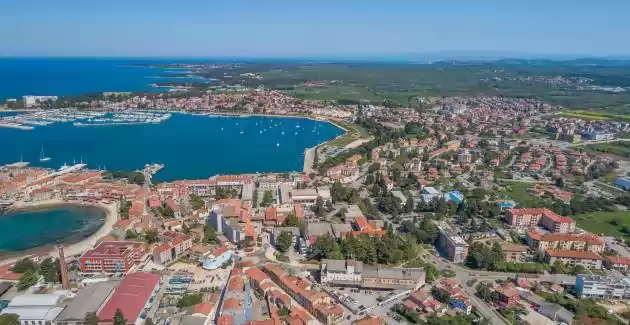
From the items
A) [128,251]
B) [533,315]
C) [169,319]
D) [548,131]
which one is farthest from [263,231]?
[548,131]

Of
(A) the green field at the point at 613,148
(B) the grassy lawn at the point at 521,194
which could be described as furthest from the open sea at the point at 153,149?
(A) the green field at the point at 613,148

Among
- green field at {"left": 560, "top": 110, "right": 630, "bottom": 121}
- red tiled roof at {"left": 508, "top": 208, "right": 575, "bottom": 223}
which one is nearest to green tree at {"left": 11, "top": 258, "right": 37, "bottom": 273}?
red tiled roof at {"left": 508, "top": 208, "right": 575, "bottom": 223}

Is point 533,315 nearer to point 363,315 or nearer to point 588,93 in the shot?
point 363,315

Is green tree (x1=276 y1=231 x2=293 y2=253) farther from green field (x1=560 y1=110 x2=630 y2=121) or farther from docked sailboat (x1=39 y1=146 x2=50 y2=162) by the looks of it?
green field (x1=560 y1=110 x2=630 y2=121)

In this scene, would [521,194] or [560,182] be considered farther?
[560,182]

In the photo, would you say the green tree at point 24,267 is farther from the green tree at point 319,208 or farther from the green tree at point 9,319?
the green tree at point 319,208

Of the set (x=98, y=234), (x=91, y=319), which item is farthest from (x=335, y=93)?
(x=91, y=319)

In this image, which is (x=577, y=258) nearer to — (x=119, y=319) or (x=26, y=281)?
(x=119, y=319)
